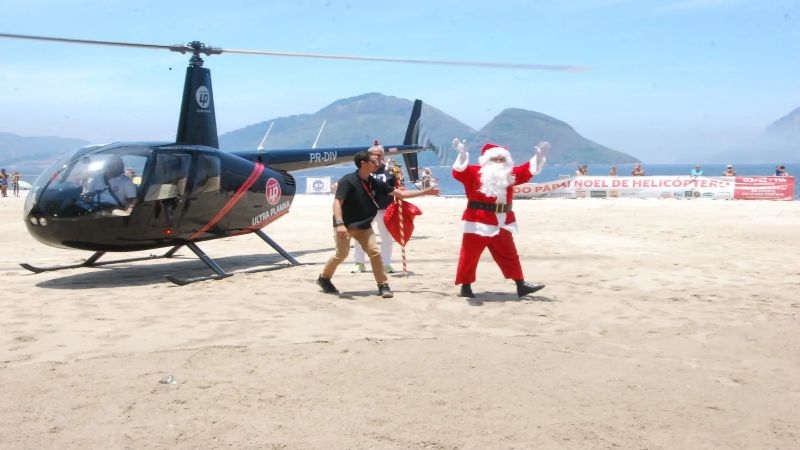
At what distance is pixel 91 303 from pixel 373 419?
4709mm

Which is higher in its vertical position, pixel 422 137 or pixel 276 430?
pixel 422 137

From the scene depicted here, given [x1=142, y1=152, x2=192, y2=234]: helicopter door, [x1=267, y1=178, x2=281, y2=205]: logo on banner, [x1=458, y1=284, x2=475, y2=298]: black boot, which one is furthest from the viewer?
[x1=267, y1=178, x2=281, y2=205]: logo on banner

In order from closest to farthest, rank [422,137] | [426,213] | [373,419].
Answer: [373,419], [422,137], [426,213]

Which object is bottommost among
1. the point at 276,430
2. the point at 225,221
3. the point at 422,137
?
the point at 276,430

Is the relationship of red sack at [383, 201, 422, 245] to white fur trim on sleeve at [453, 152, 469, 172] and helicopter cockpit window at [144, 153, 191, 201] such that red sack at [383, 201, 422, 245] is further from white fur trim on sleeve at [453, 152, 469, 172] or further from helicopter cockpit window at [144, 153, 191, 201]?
helicopter cockpit window at [144, 153, 191, 201]

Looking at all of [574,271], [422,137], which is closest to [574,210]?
[422,137]

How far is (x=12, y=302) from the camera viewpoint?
7.78 m

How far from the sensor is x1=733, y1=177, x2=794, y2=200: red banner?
26.9 meters

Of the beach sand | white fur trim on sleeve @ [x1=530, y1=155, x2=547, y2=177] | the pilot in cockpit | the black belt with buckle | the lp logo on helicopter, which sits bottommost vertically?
the beach sand

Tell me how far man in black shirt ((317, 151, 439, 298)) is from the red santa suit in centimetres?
52

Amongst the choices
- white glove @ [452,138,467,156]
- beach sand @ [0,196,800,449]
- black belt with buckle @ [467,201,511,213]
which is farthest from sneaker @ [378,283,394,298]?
white glove @ [452,138,467,156]

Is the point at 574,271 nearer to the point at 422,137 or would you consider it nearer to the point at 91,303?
the point at 91,303

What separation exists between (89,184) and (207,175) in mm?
1654

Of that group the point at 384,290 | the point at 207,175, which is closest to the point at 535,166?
the point at 384,290
